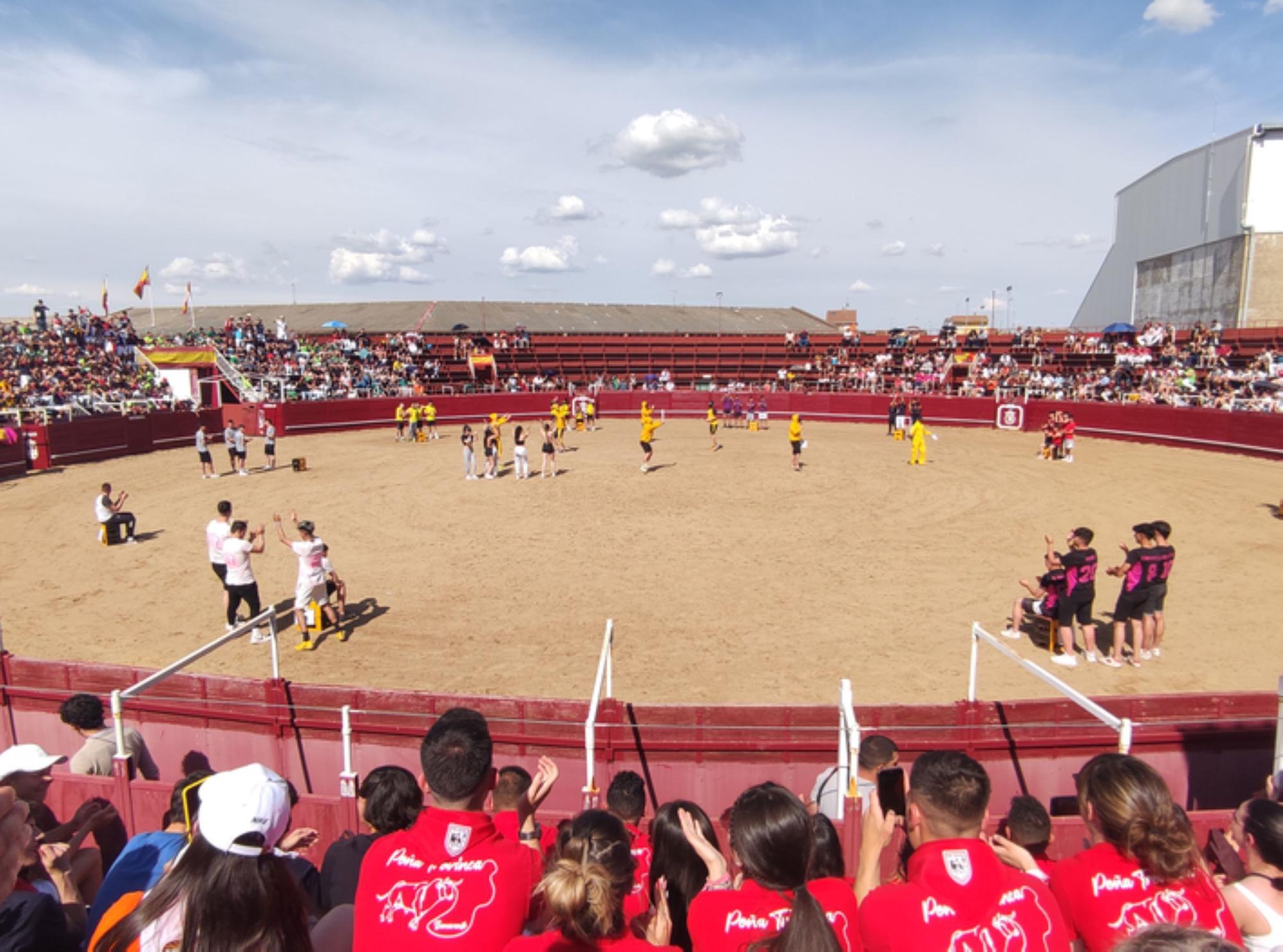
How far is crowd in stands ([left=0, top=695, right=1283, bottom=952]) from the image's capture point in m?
2.47

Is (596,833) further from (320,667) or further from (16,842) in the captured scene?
(320,667)

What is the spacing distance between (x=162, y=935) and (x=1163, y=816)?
349 cm

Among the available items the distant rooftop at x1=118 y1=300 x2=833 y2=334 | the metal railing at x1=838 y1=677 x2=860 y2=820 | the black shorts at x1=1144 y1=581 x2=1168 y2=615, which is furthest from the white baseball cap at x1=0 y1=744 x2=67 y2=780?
the distant rooftop at x1=118 y1=300 x2=833 y2=334

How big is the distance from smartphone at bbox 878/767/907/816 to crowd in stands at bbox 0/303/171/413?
34572 millimetres

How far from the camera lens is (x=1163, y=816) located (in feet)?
9.62

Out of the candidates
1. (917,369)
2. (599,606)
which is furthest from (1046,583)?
(917,369)

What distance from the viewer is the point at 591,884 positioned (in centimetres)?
251

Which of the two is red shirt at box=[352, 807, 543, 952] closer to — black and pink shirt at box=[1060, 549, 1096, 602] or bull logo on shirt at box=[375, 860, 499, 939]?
bull logo on shirt at box=[375, 860, 499, 939]

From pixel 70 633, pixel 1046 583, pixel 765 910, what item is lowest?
pixel 70 633

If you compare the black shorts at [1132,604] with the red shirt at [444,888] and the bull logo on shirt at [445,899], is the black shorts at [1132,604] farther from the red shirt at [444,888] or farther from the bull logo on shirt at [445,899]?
the bull logo on shirt at [445,899]

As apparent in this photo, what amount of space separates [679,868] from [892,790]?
2431mm

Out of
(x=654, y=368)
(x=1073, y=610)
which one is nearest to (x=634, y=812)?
(x=1073, y=610)

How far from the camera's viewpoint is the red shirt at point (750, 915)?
8.77ft

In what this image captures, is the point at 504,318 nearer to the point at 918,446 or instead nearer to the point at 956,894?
the point at 918,446
